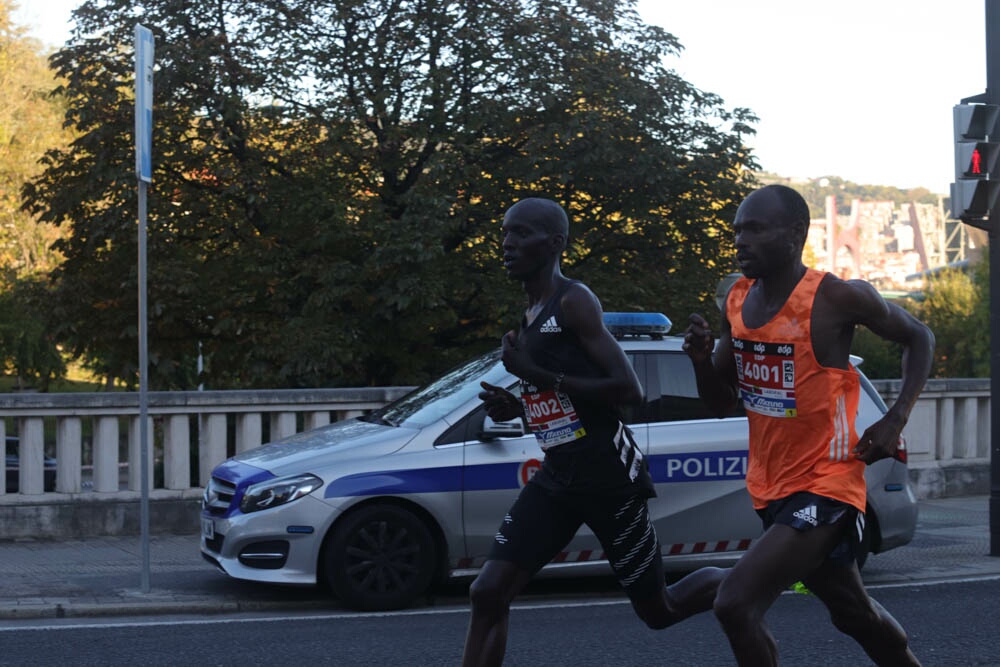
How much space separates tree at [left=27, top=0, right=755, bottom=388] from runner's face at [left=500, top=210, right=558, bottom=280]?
535 inches

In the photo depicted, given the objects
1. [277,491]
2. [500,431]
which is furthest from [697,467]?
[277,491]

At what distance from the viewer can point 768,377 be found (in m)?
4.37

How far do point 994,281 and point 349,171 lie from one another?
11537mm

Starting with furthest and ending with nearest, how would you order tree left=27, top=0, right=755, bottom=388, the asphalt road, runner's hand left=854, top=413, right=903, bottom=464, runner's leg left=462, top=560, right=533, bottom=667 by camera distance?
tree left=27, top=0, right=755, bottom=388 → the asphalt road → runner's leg left=462, top=560, right=533, bottom=667 → runner's hand left=854, top=413, right=903, bottom=464

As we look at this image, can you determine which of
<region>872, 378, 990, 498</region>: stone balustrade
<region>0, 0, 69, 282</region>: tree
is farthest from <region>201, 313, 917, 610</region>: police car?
<region>0, 0, 69, 282</region>: tree

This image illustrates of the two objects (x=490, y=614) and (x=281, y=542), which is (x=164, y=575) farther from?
(x=490, y=614)

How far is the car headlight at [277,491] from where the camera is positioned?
7938 millimetres

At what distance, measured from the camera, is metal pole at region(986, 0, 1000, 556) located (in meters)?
10.1

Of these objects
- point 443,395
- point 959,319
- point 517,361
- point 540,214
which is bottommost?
point 443,395

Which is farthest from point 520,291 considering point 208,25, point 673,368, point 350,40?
point 673,368

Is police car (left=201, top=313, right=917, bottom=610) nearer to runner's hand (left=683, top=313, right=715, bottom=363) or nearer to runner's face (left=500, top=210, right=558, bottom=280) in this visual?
runner's face (left=500, top=210, right=558, bottom=280)

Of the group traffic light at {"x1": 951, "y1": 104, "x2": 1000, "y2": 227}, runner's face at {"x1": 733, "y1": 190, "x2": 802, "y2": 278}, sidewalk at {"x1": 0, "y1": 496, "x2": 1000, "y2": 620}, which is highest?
traffic light at {"x1": 951, "y1": 104, "x2": 1000, "y2": 227}

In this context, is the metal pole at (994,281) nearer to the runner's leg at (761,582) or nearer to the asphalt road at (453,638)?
the asphalt road at (453,638)

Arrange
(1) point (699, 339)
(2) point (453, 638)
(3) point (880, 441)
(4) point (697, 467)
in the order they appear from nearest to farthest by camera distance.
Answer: (3) point (880, 441) → (1) point (699, 339) → (2) point (453, 638) → (4) point (697, 467)
